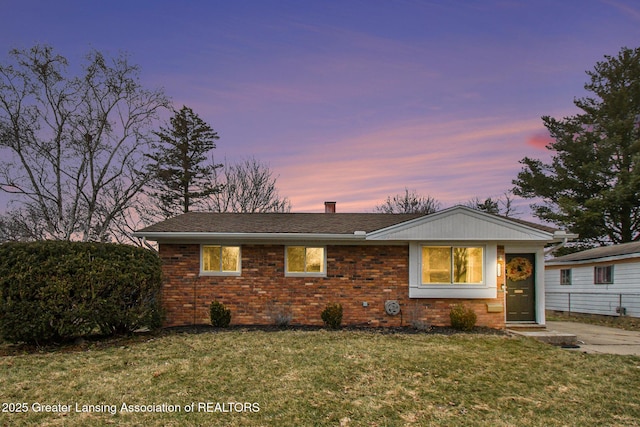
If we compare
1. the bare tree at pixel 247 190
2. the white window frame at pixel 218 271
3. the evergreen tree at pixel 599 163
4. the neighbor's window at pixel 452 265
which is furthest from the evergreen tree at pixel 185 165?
the evergreen tree at pixel 599 163

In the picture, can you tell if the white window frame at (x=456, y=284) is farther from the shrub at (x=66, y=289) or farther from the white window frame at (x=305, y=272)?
the shrub at (x=66, y=289)

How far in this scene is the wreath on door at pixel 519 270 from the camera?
1227 cm

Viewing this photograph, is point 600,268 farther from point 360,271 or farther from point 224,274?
point 224,274

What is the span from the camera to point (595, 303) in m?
18.5

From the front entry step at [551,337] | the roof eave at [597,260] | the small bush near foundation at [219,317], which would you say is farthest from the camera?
the roof eave at [597,260]

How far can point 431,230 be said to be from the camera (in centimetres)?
1155

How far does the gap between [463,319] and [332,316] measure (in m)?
3.43

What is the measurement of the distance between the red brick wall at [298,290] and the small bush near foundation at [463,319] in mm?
483

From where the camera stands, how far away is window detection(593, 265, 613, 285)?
1788 centimetres

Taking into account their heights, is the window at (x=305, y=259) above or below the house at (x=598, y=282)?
above

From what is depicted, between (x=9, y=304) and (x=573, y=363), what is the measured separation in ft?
35.9

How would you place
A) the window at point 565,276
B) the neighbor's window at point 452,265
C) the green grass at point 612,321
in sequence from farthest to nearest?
the window at point 565,276, the green grass at point 612,321, the neighbor's window at point 452,265

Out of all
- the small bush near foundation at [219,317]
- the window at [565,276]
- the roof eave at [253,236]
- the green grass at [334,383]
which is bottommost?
the green grass at [334,383]

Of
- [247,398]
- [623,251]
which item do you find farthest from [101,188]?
[623,251]
